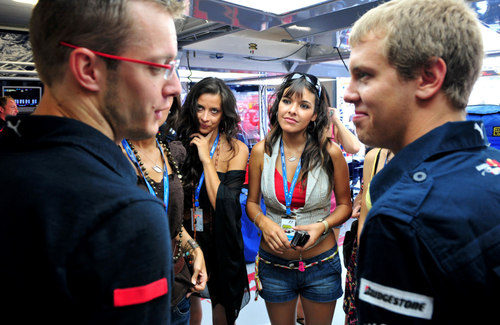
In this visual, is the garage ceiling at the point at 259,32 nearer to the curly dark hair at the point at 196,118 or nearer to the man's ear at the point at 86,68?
the curly dark hair at the point at 196,118

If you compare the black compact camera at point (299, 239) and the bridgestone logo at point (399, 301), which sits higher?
the bridgestone logo at point (399, 301)

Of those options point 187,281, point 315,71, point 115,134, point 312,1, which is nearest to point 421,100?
point 115,134

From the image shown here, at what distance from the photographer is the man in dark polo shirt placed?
541 mm

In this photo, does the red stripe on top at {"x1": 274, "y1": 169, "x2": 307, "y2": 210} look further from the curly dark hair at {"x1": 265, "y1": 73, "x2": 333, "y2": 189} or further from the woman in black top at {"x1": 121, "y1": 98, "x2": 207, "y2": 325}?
the woman in black top at {"x1": 121, "y1": 98, "x2": 207, "y2": 325}

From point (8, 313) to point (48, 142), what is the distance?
30 centimetres

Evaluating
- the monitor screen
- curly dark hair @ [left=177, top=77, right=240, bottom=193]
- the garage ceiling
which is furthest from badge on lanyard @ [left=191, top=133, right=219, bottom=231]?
the monitor screen

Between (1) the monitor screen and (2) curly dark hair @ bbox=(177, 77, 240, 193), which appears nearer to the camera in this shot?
(2) curly dark hair @ bbox=(177, 77, 240, 193)

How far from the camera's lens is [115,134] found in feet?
2.71

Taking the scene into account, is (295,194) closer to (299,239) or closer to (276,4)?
(299,239)

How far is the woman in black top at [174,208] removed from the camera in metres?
1.58

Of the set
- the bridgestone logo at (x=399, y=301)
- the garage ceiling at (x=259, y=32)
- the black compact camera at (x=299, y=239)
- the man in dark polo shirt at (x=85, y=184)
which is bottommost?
the black compact camera at (x=299, y=239)

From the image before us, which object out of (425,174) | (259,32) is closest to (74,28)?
(425,174)

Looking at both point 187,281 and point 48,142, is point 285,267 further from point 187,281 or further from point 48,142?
point 48,142

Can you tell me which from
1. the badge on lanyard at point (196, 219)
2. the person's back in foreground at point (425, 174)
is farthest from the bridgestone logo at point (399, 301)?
the badge on lanyard at point (196, 219)
